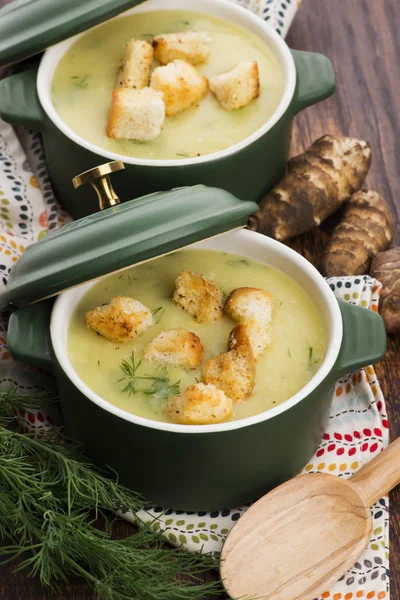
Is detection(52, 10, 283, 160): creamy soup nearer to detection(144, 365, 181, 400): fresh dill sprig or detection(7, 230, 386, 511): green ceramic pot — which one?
detection(7, 230, 386, 511): green ceramic pot

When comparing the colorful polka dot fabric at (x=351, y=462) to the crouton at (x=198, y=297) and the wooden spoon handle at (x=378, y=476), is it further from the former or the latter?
the crouton at (x=198, y=297)

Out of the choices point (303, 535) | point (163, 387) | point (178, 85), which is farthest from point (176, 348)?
point (178, 85)

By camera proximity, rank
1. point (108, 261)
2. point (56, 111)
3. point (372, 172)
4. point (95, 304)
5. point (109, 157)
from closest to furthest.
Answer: point (108, 261) → point (95, 304) → point (109, 157) → point (56, 111) → point (372, 172)

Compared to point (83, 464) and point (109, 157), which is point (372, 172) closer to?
point (109, 157)

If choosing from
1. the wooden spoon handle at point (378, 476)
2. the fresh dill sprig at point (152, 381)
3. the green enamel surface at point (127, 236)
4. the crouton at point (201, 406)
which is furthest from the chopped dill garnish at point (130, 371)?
the wooden spoon handle at point (378, 476)

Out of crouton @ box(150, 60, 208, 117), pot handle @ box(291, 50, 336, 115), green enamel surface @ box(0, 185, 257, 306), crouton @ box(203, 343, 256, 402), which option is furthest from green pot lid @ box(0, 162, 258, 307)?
pot handle @ box(291, 50, 336, 115)

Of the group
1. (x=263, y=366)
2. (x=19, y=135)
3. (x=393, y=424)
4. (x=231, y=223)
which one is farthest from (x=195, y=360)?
(x=19, y=135)

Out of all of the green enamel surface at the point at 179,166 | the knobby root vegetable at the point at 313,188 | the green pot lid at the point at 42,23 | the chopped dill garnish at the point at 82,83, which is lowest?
the knobby root vegetable at the point at 313,188
